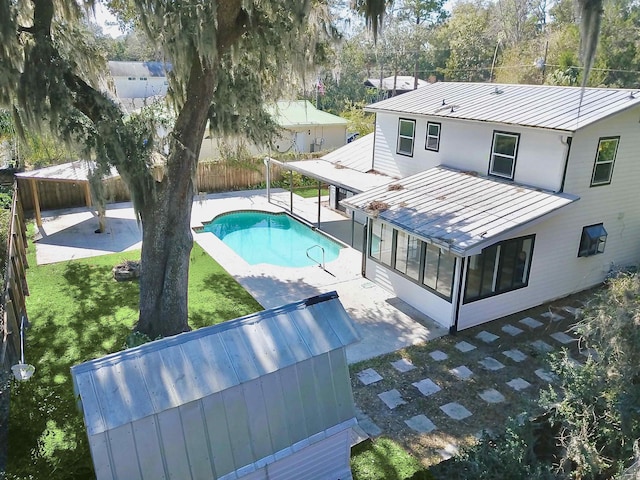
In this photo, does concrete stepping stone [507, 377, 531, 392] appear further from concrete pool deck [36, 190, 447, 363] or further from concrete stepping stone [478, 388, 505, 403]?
concrete pool deck [36, 190, 447, 363]

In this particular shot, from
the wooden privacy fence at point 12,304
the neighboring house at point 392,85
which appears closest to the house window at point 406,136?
the wooden privacy fence at point 12,304

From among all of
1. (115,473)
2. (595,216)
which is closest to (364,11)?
(595,216)

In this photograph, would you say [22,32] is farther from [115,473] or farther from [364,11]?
[115,473]

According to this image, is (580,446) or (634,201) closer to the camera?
(580,446)

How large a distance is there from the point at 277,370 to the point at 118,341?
5.49m

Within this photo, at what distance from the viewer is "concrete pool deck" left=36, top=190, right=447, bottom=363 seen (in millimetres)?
Answer: 9859

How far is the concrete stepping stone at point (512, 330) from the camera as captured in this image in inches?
387

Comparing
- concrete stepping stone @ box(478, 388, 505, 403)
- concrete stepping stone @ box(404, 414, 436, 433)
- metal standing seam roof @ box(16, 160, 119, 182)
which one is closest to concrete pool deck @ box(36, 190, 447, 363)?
concrete stepping stone @ box(404, 414, 436, 433)

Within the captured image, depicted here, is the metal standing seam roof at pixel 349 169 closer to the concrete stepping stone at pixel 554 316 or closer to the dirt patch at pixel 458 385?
the concrete stepping stone at pixel 554 316

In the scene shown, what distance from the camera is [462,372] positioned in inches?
332

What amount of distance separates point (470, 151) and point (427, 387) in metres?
6.72

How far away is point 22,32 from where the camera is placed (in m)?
7.20

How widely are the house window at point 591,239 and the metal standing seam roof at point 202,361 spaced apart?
8.22m

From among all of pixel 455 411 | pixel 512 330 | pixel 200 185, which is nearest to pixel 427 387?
pixel 455 411
